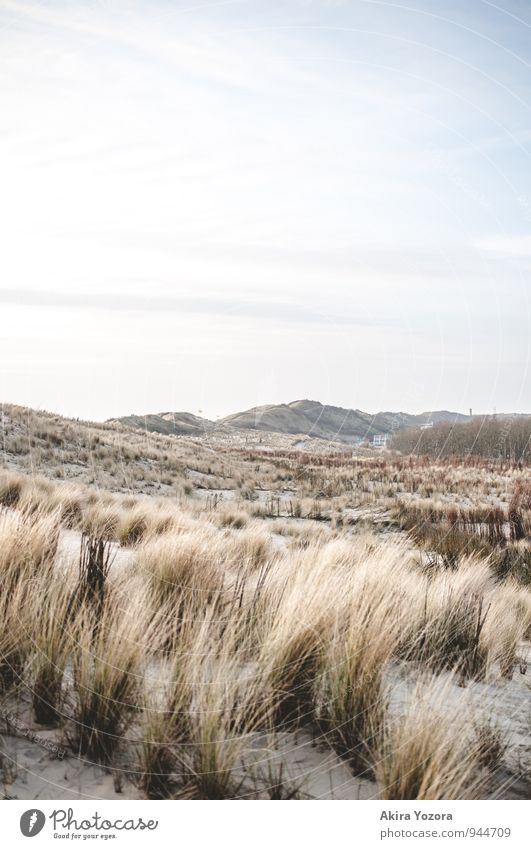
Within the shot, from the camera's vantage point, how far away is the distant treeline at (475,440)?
17.1 meters

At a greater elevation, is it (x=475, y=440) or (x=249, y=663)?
(x=475, y=440)

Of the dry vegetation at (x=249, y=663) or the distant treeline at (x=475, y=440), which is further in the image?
the distant treeline at (x=475, y=440)

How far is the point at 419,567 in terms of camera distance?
5.67 metres

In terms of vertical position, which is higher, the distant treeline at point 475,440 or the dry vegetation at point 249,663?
the distant treeline at point 475,440

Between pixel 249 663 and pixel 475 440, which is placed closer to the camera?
pixel 249 663

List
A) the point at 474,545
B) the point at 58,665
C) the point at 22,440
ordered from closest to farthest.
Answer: the point at 58,665 → the point at 474,545 → the point at 22,440

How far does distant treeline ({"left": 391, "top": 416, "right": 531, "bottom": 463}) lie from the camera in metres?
17.1

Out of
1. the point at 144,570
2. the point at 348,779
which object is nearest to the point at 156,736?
the point at 348,779

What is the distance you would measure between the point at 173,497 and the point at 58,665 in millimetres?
8906

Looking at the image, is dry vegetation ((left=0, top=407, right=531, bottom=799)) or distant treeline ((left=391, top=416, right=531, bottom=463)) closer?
dry vegetation ((left=0, top=407, right=531, bottom=799))

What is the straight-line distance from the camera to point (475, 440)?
22.3m

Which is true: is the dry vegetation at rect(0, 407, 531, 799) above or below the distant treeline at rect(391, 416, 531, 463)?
below

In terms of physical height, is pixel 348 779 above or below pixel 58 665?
below
